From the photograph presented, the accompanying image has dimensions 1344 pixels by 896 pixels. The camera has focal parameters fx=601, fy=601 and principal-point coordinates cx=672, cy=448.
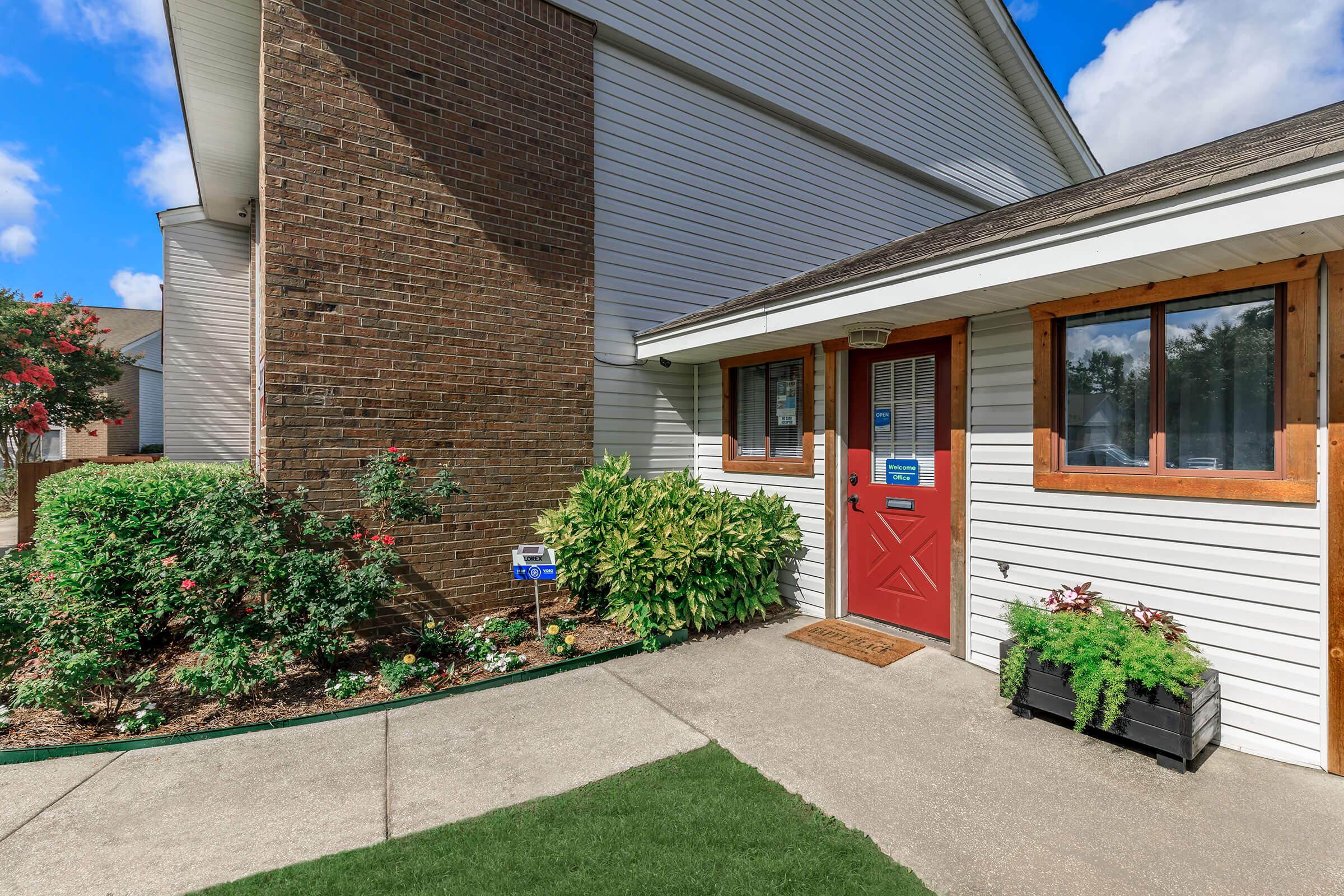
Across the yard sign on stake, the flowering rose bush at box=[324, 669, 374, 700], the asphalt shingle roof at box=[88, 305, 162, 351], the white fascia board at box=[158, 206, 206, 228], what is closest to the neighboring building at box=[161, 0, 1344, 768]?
the yard sign on stake

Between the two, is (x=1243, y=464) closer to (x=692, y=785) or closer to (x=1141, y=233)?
(x=1141, y=233)

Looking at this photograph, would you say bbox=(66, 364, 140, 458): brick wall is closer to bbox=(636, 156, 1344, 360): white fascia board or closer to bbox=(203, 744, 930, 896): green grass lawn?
bbox=(203, 744, 930, 896): green grass lawn

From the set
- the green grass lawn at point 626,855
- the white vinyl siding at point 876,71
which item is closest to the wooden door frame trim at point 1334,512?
the green grass lawn at point 626,855

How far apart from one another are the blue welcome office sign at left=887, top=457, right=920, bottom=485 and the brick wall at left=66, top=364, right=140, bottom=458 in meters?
23.6

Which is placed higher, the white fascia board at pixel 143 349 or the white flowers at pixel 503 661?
the white fascia board at pixel 143 349

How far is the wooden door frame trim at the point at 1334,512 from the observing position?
2945 millimetres

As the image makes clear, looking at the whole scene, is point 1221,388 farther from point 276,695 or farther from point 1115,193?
point 276,695

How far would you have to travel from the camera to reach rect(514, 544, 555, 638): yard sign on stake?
15.4 feet

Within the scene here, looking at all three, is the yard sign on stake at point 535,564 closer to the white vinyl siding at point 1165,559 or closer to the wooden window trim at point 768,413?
the wooden window trim at point 768,413

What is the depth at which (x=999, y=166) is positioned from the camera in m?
10.5

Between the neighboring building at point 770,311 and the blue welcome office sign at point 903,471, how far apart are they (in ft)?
0.10

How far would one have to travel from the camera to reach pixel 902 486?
16.6 ft

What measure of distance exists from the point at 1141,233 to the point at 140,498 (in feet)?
20.7

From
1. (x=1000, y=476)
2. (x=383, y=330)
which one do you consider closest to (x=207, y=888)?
(x=383, y=330)
